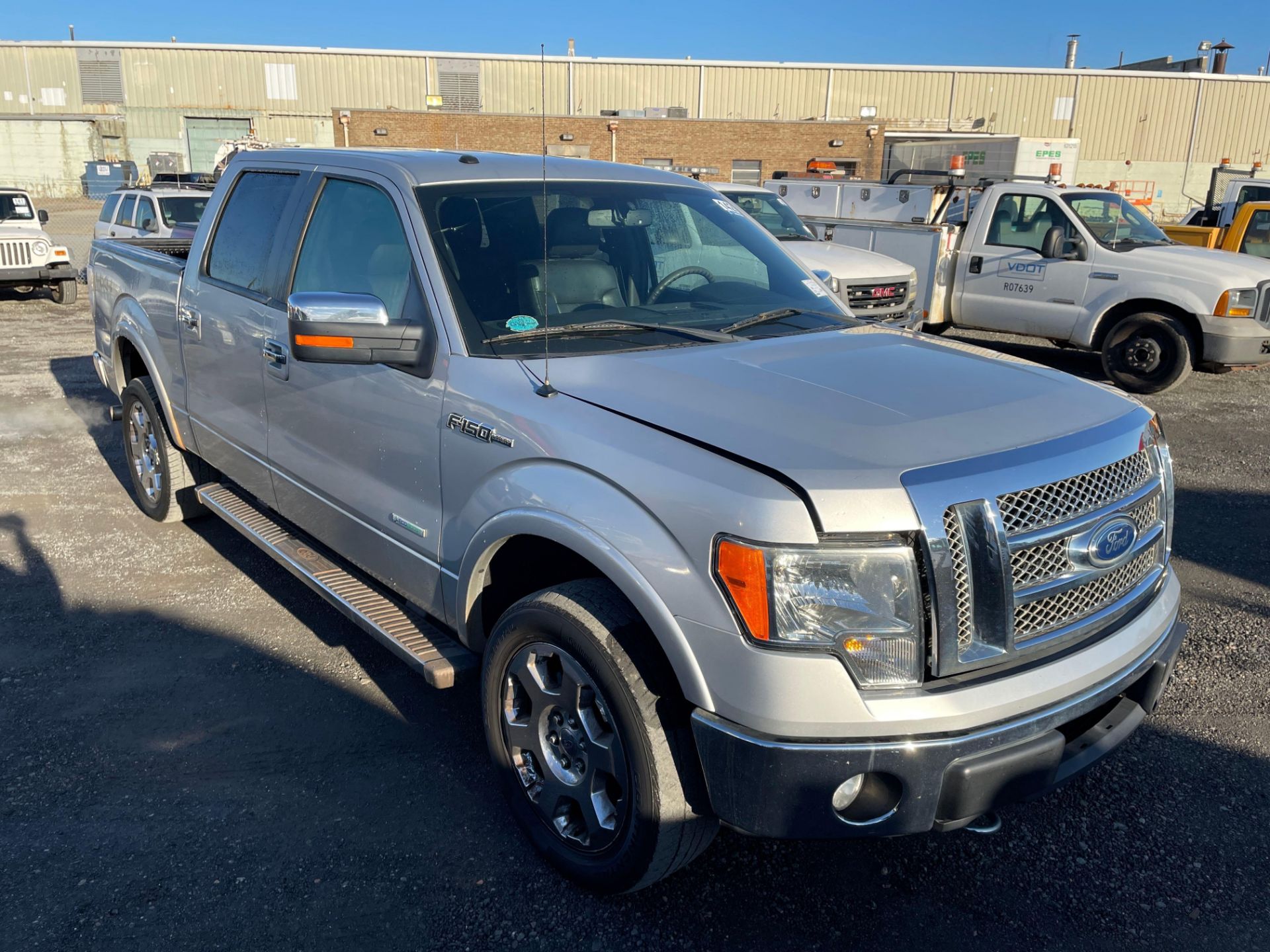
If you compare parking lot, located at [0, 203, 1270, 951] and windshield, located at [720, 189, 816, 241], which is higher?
windshield, located at [720, 189, 816, 241]

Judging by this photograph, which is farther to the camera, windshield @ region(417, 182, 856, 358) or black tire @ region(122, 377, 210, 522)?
black tire @ region(122, 377, 210, 522)

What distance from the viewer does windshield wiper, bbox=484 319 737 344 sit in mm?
3125

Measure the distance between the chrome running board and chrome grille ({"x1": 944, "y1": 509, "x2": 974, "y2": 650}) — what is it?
61.8 inches

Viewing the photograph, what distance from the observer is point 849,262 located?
1042cm

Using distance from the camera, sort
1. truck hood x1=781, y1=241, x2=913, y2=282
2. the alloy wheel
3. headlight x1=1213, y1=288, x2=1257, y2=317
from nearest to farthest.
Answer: the alloy wheel < headlight x1=1213, y1=288, x2=1257, y2=317 < truck hood x1=781, y1=241, x2=913, y2=282

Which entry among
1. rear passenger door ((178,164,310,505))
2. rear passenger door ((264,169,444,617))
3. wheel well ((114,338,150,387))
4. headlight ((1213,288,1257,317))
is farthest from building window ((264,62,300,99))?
rear passenger door ((264,169,444,617))

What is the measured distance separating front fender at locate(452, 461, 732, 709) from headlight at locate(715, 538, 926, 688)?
97 mm

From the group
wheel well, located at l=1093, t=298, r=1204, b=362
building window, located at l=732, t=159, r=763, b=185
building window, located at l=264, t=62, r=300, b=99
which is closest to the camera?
wheel well, located at l=1093, t=298, r=1204, b=362

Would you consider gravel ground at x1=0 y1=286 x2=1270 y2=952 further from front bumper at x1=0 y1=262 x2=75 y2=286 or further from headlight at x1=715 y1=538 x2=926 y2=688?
front bumper at x1=0 y1=262 x2=75 y2=286

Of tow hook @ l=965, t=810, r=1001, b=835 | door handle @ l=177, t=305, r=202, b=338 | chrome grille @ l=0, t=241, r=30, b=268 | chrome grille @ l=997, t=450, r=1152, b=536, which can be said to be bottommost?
tow hook @ l=965, t=810, r=1001, b=835

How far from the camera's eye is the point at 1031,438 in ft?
8.09

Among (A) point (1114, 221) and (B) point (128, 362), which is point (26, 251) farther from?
(A) point (1114, 221)

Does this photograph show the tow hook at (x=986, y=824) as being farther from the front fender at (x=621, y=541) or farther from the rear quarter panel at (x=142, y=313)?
the rear quarter panel at (x=142, y=313)

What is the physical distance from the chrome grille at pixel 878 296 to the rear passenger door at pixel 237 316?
22.2 feet
